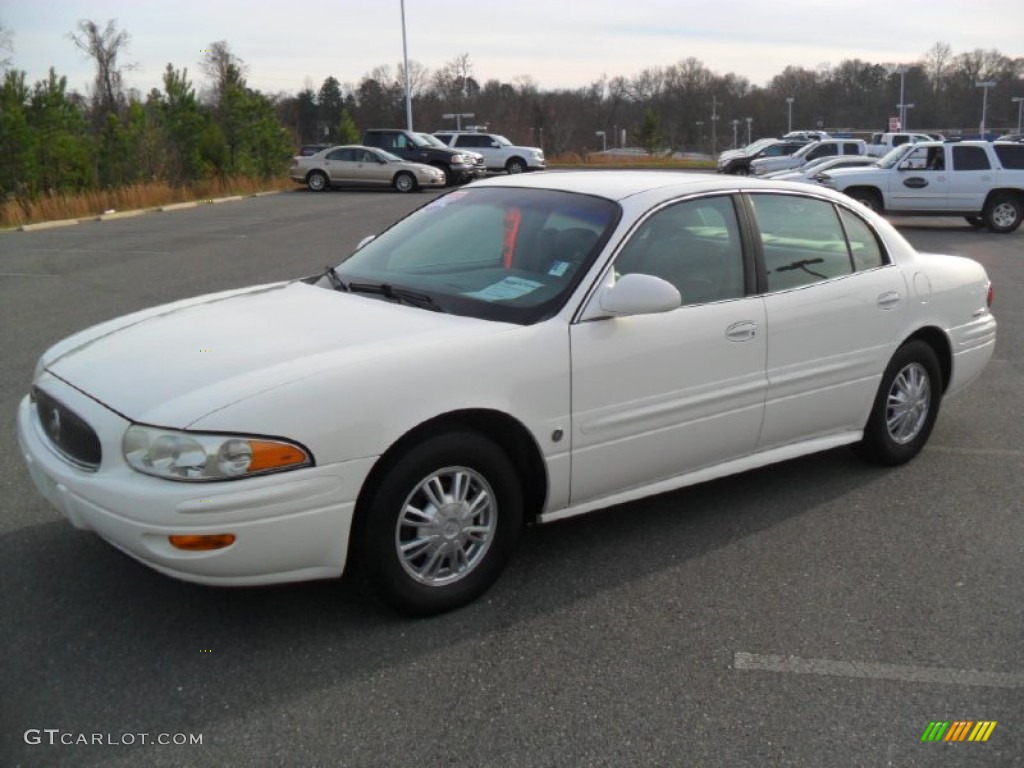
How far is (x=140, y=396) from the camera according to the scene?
3.18 m

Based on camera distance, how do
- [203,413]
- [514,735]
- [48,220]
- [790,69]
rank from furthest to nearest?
[790,69] < [48,220] < [203,413] < [514,735]

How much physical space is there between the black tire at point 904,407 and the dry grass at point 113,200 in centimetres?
2014

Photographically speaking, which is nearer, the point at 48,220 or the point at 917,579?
the point at 917,579

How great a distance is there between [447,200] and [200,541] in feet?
8.00

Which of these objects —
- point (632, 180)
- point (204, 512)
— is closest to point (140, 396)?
point (204, 512)

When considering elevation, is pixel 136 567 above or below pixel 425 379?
below

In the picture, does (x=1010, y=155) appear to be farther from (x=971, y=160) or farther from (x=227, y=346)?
(x=227, y=346)

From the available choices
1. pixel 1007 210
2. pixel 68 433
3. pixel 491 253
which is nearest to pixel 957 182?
pixel 1007 210

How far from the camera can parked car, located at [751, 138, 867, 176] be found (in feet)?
96.7

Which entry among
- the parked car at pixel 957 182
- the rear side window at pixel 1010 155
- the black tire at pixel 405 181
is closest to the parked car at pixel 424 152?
the black tire at pixel 405 181

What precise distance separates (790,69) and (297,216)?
4227 inches

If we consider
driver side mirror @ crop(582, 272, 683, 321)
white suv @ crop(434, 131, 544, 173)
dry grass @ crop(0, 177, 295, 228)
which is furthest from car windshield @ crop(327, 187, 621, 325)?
white suv @ crop(434, 131, 544, 173)

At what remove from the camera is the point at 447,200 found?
191 inches

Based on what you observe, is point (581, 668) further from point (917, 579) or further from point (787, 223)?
point (787, 223)
